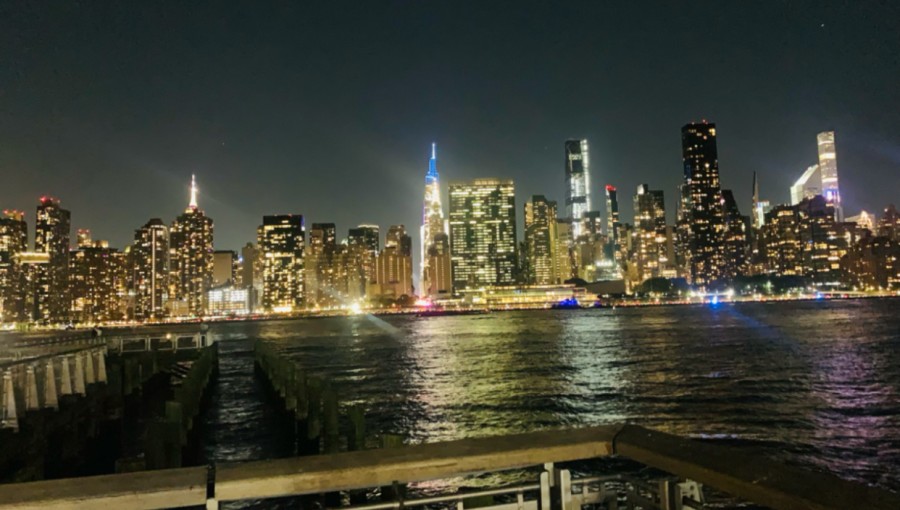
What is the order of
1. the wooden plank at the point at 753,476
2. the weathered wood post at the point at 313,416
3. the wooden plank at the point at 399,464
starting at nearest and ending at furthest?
the wooden plank at the point at 753,476
the wooden plank at the point at 399,464
the weathered wood post at the point at 313,416

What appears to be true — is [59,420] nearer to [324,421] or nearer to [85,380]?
[85,380]

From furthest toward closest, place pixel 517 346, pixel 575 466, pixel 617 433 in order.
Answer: pixel 517 346 → pixel 575 466 → pixel 617 433

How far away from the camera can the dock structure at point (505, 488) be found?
11.2 feet

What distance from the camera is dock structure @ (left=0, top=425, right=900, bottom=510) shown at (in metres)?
3.41

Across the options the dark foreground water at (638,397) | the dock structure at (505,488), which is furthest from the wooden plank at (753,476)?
the dark foreground water at (638,397)

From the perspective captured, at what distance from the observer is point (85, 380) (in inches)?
899

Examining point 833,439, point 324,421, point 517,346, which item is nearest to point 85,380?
point 324,421

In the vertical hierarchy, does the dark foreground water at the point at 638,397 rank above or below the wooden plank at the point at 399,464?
below

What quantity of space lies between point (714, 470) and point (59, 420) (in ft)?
62.6

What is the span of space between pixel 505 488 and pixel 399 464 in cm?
74

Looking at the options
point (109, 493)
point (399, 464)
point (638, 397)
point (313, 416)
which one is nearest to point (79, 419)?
point (313, 416)

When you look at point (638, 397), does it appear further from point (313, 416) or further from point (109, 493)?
point (109, 493)

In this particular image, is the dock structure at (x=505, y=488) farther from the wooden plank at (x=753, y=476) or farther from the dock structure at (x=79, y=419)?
the dock structure at (x=79, y=419)

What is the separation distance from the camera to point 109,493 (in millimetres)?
3547
